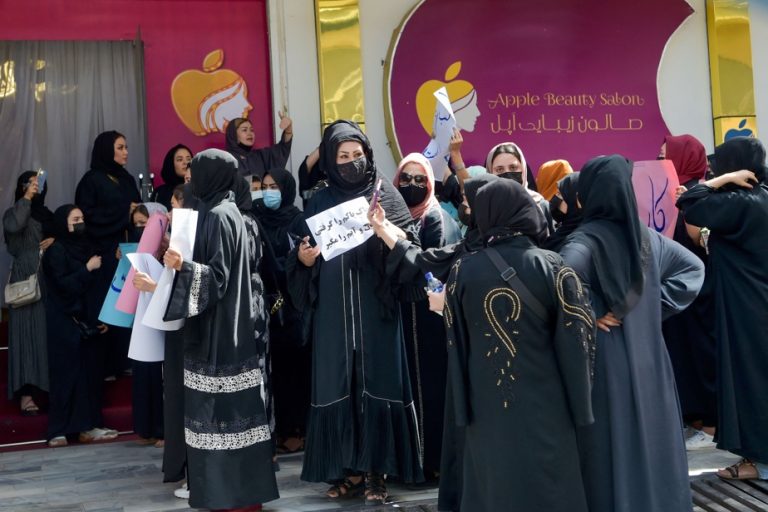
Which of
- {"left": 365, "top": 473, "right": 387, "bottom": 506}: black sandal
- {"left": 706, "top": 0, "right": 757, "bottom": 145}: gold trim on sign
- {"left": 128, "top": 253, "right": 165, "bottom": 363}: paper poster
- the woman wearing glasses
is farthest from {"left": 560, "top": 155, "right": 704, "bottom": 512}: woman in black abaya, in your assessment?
{"left": 706, "top": 0, "right": 757, "bottom": 145}: gold trim on sign

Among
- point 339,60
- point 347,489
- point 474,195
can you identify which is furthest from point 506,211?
point 339,60

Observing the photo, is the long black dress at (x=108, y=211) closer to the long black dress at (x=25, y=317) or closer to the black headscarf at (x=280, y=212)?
the long black dress at (x=25, y=317)

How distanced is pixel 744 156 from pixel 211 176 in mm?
2664

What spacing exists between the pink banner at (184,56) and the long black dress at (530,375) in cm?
422

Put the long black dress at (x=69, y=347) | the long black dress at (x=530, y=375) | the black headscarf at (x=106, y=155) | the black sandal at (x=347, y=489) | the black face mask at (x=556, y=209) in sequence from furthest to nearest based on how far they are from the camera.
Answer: the black headscarf at (x=106, y=155) → the long black dress at (x=69, y=347) → the black sandal at (x=347, y=489) → the black face mask at (x=556, y=209) → the long black dress at (x=530, y=375)

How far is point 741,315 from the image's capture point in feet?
16.6

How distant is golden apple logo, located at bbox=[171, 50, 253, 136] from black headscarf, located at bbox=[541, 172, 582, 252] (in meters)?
3.82

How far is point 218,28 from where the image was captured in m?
7.45

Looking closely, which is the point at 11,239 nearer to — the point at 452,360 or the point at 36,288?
the point at 36,288

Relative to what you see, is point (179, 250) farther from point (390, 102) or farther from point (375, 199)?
point (390, 102)

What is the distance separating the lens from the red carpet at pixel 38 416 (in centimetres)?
650

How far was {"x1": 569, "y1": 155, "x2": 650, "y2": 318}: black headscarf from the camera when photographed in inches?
148

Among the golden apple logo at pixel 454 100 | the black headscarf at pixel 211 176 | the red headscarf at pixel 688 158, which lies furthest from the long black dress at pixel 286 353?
the red headscarf at pixel 688 158

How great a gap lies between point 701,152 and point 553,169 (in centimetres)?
101
